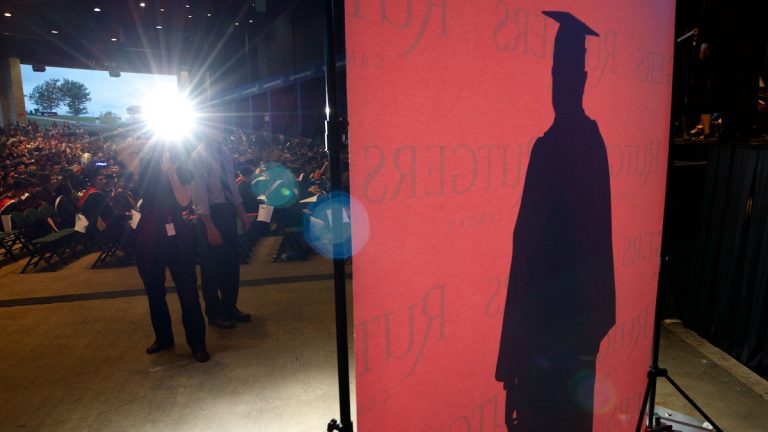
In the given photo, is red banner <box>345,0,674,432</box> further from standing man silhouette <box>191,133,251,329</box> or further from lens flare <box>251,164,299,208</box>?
lens flare <box>251,164,299,208</box>

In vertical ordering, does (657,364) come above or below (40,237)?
above

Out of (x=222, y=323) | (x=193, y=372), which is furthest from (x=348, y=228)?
(x=222, y=323)

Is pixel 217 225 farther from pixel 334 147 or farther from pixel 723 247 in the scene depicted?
pixel 723 247

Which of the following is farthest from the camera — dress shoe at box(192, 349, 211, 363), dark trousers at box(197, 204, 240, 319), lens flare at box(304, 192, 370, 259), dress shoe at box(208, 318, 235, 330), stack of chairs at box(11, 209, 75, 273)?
stack of chairs at box(11, 209, 75, 273)

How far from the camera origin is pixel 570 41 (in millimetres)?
1845

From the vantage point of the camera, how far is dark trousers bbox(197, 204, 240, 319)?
14.4 ft

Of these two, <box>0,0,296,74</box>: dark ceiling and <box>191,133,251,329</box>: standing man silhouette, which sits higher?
<box>0,0,296,74</box>: dark ceiling

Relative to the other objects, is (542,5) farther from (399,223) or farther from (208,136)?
(208,136)

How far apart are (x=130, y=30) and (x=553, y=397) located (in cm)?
2776

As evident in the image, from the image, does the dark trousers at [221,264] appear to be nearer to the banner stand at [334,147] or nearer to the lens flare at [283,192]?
the lens flare at [283,192]

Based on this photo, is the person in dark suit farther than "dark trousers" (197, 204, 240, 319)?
No

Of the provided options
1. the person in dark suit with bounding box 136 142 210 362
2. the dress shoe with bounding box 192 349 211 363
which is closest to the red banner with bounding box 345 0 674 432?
the person in dark suit with bounding box 136 142 210 362

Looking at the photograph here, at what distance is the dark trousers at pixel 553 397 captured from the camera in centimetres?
196

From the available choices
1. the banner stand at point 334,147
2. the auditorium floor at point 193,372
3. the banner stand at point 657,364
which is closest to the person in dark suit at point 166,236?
the auditorium floor at point 193,372
